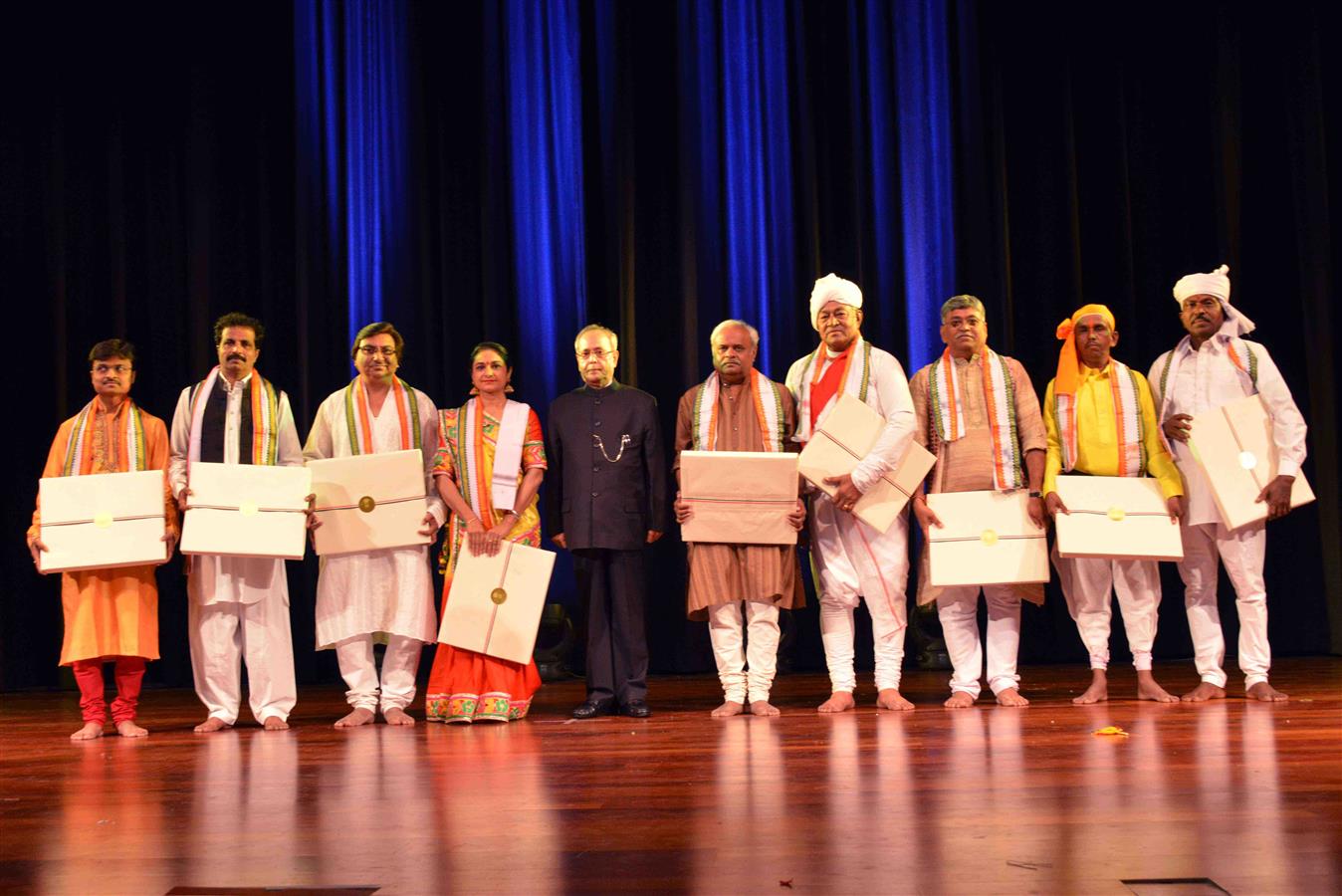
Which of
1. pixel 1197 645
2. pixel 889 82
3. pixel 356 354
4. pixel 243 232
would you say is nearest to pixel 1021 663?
pixel 1197 645

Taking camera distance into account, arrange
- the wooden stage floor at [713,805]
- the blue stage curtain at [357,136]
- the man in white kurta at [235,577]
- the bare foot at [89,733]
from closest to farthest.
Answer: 1. the wooden stage floor at [713,805]
2. the bare foot at [89,733]
3. the man in white kurta at [235,577]
4. the blue stage curtain at [357,136]

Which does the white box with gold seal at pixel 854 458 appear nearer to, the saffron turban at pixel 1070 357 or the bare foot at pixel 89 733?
the saffron turban at pixel 1070 357

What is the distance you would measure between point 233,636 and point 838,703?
2235 mm

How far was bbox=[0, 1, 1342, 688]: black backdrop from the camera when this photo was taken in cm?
693

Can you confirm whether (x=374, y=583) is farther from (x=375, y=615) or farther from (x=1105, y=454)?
(x=1105, y=454)

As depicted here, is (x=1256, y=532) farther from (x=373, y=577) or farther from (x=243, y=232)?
(x=243, y=232)

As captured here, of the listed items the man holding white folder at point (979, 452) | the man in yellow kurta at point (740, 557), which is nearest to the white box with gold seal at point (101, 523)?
the man in yellow kurta at point (740, 557)

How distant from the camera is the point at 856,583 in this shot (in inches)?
192

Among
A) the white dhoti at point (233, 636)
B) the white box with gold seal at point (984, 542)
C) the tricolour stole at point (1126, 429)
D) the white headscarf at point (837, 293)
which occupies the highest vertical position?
the white headscarf at point (837, 293)

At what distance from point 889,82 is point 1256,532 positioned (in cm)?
328

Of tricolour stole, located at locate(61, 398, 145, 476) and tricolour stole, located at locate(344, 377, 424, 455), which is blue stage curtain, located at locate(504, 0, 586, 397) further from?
tricolour stole, located at locate(61, 398, 145, 476)

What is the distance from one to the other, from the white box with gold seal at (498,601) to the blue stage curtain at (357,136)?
2621mm

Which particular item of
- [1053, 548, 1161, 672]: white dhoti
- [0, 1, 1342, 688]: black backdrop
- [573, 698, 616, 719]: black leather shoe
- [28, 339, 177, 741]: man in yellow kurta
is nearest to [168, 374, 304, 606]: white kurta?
[28, 339, 177, 741]: man in yellow kurta

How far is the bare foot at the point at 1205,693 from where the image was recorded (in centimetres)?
480
